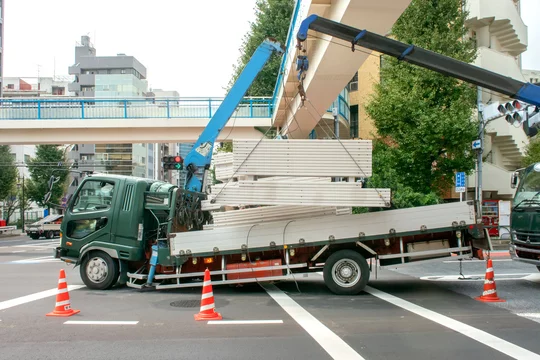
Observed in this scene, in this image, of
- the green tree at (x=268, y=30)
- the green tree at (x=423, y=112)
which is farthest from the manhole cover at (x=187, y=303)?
the green tree at (x=268, y=30)

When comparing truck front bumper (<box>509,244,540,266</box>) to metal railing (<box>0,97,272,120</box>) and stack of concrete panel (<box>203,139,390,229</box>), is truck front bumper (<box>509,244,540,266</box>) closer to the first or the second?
stack of concrete panel (<box>203,139,390,229</box>)

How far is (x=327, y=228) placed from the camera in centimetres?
961

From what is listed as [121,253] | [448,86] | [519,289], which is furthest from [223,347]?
[448,86]

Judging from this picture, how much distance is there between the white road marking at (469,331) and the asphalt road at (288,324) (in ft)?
0.05

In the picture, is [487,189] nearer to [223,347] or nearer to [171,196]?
[171,196]

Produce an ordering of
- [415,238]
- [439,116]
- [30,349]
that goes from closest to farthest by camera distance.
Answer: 1. [30,349]
2. [415,238]
3. [439,116]

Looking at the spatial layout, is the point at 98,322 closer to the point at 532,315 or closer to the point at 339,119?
the point at 532,315

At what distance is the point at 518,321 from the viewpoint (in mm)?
7688

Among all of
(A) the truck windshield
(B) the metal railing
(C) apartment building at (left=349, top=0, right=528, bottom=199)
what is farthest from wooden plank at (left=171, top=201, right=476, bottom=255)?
(C) apartment building at (left=349, top=0, right=528, bottom=199)

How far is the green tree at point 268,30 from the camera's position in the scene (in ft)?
97.5

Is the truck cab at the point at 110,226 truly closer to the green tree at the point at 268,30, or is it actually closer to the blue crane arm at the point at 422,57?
the blue crane arm at the point at 422,57

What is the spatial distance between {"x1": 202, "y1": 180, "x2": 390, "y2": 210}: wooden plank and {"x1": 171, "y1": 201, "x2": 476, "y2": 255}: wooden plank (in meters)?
0.68

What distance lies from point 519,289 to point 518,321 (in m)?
3.14

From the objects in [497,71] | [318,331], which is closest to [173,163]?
[318,331]
